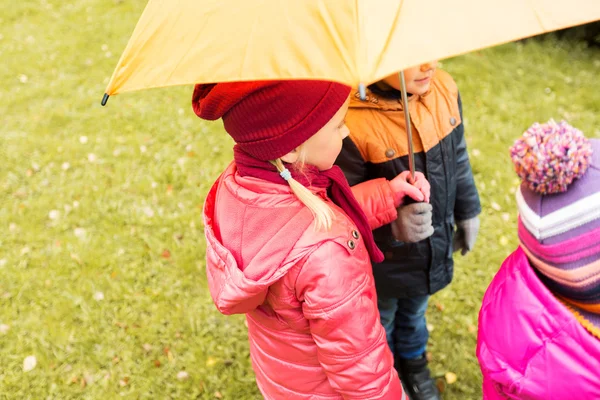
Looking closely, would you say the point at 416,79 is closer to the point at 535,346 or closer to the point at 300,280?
the point at 300,280

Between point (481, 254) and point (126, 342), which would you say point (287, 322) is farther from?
point (481, 254)

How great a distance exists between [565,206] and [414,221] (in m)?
0.63

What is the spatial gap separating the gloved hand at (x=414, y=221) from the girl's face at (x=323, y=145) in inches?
19.4

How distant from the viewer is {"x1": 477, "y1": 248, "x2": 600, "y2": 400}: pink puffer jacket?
63.6 inches

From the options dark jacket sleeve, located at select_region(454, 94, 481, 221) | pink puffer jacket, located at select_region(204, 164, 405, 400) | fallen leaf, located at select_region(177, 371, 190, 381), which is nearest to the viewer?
pink puffer jacket, located at select_region(204, 164, 405, 400)

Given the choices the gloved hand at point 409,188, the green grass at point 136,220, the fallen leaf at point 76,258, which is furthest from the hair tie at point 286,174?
the fallen leaf at point 76,258

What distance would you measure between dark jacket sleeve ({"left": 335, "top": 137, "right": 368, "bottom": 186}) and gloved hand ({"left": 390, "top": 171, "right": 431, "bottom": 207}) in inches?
6.0

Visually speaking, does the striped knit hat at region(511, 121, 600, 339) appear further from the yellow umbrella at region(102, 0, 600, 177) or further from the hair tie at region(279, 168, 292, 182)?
the hair tie at region(279, 168, 292, 182)

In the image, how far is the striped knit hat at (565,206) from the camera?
1.48 meters

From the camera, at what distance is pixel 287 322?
6.00ft

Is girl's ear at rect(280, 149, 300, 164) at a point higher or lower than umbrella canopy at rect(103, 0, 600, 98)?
lower

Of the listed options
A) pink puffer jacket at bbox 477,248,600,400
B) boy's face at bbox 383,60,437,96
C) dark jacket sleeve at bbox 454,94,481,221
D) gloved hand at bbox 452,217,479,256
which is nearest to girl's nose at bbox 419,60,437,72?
boy's face at bbox 383,60,437,96

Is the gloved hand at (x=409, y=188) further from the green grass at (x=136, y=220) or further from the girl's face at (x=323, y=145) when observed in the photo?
the green grass at (x=136, y=220)

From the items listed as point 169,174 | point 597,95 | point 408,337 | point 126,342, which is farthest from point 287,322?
point 597,95
